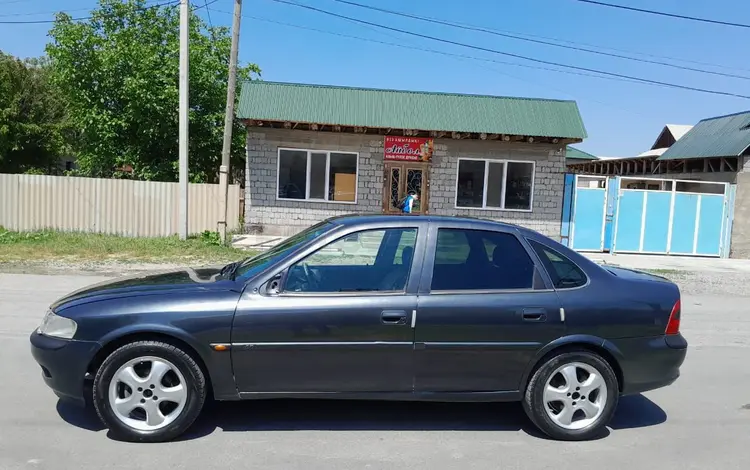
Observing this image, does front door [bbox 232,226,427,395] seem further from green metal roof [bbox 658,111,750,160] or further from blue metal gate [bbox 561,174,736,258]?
green metal roof [bbox 658,111,750,160]

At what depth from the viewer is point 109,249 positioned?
524 inches

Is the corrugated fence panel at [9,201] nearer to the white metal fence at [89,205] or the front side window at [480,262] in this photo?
the white metal fence at [89,205]

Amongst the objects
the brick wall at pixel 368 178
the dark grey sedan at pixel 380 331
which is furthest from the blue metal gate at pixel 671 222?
the dark grey sedan at pixel 380 331

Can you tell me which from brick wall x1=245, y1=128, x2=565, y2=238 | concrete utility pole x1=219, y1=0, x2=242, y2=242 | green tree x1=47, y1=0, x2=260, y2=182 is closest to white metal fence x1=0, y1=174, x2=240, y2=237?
concrete utility pole x1=219, y1=0, x2=242, y2=242

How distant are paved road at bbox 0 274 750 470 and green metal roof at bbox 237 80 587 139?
12026 mm

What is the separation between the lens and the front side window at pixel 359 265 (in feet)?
13.1

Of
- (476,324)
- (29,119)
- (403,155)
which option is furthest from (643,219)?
(29,119)

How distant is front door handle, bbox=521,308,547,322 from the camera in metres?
4.02

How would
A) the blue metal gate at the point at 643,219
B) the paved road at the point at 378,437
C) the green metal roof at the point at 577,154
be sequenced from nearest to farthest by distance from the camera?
the paved road at the point at 378,437
the blue metal gate at the point at 643,219
the green metal roof at the point at 577,154

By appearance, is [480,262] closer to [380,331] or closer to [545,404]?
[380,331]

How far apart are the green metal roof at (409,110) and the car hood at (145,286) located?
12.3 m

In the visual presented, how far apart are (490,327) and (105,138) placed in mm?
21220

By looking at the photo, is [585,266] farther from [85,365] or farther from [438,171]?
[438,171]

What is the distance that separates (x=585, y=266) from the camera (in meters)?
4.29
